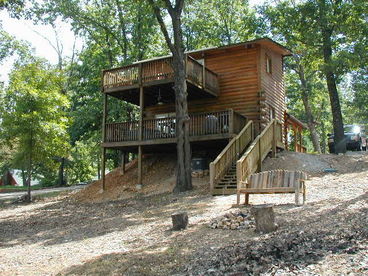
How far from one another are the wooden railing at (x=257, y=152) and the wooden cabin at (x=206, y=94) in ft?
4.29

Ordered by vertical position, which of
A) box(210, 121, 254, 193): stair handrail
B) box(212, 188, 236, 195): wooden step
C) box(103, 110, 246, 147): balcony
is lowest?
box(212, 188, 236, 195): wooden step

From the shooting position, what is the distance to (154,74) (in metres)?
18.8

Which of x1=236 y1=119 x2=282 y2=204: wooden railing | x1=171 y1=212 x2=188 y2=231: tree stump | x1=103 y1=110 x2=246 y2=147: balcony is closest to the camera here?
x1=171 y1=212 x2=188 y2=231: tree stump

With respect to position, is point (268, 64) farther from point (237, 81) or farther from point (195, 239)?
point (195, 239)

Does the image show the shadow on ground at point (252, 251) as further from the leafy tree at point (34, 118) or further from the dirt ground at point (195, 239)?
the leafy tree at point (34, 118)

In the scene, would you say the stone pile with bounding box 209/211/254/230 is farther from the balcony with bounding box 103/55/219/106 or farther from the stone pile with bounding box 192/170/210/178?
the balcony with bounding box 103/55/219/106

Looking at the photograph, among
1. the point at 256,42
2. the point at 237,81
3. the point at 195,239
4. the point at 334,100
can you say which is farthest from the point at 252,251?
the point at 334,100

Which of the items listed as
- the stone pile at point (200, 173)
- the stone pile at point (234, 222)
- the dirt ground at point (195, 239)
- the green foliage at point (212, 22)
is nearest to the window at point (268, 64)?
the stone pile at point (200, 173)

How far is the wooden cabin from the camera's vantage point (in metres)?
17.9

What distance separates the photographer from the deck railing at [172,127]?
17.2 metres

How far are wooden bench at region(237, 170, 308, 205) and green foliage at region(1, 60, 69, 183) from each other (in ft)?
40.7

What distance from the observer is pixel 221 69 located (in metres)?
21.4

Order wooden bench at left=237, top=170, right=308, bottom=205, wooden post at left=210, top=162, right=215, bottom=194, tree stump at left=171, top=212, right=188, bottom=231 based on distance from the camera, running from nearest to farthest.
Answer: tree stump at left=171, top=212, right=188, bottom=231 → wooden bench at left=237, top=170, right=308, bottom=205 → wooden post at left=210, top=162, right=215, bottom=194

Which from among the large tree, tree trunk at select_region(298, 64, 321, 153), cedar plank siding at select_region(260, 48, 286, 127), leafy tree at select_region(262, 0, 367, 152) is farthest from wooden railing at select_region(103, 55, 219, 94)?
tree trunk at select_region(298, 64, 321, 153)
